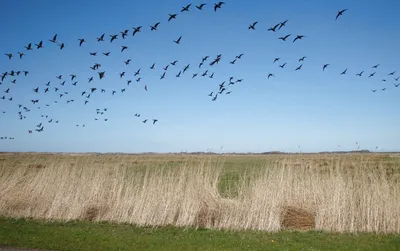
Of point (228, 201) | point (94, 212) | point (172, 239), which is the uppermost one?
point (228, 201)

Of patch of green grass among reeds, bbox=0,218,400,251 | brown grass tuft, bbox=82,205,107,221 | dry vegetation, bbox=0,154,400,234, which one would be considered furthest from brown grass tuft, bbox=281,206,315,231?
brown grass tuft, bbox=82,205,107,221

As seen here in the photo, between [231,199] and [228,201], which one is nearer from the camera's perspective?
[228,201]

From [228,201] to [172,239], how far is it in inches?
134

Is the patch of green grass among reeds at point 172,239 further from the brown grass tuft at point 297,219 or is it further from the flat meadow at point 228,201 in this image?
the brown grass tuft at point 297,219

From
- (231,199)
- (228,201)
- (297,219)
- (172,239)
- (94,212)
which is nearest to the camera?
(172,239)

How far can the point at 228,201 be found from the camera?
13.3 meters

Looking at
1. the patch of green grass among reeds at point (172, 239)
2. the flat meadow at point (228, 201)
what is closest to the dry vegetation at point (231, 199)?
the flat meadow at point (228, 201)

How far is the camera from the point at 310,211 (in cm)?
1291

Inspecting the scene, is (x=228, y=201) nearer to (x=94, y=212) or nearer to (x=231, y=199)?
(x=231, y=199)

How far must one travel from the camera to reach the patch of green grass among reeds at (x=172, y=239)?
9.59 m

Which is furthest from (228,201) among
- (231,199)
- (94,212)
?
(94,212)

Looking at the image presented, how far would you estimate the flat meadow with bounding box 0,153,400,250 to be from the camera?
12.1 m

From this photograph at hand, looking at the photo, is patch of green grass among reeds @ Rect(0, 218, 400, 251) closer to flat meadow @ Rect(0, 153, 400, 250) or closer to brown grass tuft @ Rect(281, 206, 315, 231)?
flat meadow @ Rect(0, 153, 400, 250)

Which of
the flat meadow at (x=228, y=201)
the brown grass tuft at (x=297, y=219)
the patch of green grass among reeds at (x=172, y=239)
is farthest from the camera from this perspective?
the brown grass tuft at (x=297, y=219)
